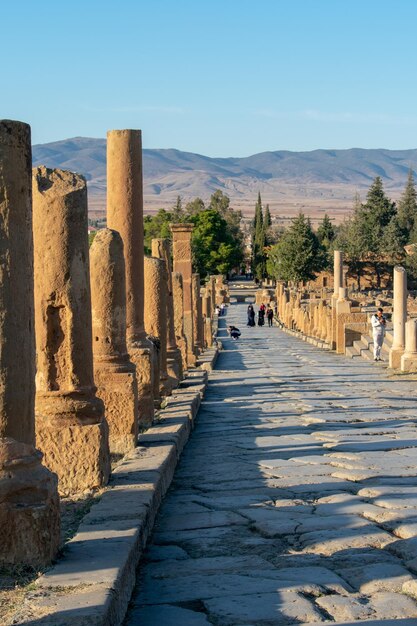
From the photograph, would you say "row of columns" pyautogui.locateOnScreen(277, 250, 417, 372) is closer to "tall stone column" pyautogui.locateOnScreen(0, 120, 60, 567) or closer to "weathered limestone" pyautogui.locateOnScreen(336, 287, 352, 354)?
"weathered limestone" pyautogui.locateOnScreen(336, 287, 352, 354)

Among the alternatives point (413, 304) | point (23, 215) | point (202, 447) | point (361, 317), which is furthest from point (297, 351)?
point (23, 215)

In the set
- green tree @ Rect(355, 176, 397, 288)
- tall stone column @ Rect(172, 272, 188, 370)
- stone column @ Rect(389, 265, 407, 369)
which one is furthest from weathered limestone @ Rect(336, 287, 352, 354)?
green tree @ Rect(355, 176, 397, 288)

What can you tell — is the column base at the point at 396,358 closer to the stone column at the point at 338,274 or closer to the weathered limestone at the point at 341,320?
the weathered limestone at the point at 341,320

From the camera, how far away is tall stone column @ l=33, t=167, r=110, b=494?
761 cm

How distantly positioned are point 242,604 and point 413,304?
1747 inches

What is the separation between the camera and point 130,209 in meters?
12.6

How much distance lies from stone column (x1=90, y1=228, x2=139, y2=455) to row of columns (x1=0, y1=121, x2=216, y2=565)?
1 cm

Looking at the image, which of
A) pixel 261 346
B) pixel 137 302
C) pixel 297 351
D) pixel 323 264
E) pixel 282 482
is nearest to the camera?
pixel 282 482

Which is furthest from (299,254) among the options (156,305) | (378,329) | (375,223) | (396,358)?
(156,305)

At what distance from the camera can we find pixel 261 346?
35.6 m

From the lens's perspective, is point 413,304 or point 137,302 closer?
point 137,302

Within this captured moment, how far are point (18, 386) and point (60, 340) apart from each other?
2.20 metres

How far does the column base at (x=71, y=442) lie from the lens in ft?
25.1

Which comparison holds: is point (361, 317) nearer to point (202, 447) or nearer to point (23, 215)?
point (202, 447)
